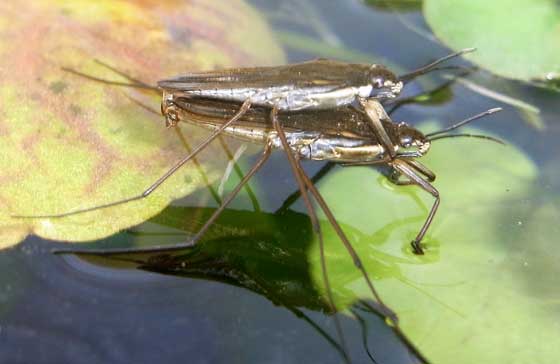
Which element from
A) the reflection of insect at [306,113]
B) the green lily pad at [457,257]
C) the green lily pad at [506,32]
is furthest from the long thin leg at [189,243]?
the green lily pad at [506,32]

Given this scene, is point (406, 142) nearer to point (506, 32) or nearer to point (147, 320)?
point (506, 32)

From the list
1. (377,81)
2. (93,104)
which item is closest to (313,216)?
(377,81)

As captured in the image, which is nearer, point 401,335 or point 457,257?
point 401,335

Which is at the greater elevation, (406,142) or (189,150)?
(406,142)

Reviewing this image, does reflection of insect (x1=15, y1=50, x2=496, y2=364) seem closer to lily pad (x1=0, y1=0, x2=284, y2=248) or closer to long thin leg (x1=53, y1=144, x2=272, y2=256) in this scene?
long thin leg (x1=53, y1=144, x2=272, y2=256)

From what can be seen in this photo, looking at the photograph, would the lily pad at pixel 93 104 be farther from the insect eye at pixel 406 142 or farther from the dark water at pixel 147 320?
the insect eye at pixel 406 142

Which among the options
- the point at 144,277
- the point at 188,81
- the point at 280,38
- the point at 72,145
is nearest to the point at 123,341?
the point at 144,277

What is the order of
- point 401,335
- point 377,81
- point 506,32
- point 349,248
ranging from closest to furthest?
point 401,335
point 349,248
point 377,81
point 506,32

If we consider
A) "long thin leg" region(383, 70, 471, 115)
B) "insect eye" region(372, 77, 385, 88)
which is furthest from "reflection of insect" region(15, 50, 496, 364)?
"long thin leg" region(383, 70, 471, 115)
